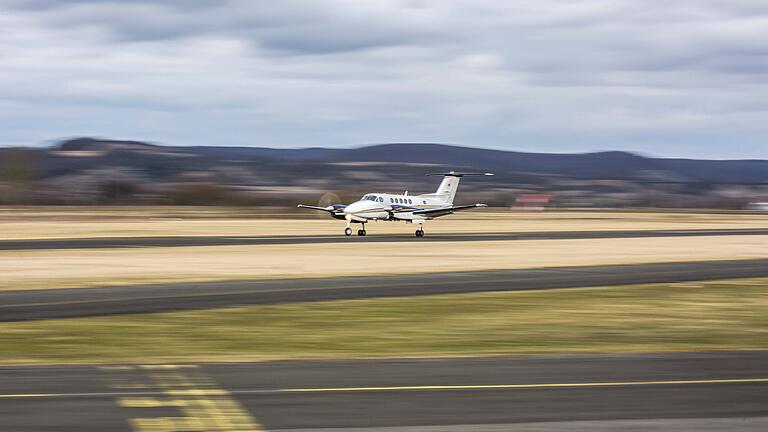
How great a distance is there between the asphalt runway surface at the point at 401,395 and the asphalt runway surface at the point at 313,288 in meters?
8.44

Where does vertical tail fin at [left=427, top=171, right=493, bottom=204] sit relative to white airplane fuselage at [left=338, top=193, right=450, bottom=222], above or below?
above

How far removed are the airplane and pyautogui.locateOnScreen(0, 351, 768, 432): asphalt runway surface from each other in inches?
1870

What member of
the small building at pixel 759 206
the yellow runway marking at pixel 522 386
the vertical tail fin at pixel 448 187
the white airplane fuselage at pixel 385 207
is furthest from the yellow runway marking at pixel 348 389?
the small building at pixel 759 206

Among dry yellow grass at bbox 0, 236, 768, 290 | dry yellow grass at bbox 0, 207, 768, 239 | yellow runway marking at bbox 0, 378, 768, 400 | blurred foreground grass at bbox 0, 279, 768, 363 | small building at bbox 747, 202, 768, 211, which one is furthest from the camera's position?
small building at bbox 747, 202, 768, 211

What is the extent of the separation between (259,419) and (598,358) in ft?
19.9

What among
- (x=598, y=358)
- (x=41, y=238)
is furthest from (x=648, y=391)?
(x=41, y=238)

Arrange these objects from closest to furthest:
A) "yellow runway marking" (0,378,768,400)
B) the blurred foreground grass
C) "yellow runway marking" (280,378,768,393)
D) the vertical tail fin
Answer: "yellow runway marking" (0,378,768,400)
"yellow runway marking" (280,378,768,393)
the blurred foreground grass
the vertical tail fin

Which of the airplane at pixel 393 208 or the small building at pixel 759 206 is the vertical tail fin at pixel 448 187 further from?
the small building at pixel 759 206

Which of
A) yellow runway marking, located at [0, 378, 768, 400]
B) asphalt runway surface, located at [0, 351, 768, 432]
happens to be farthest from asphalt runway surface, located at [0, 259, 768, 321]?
yellow runway marking, located at [0, 378, 768, 400]

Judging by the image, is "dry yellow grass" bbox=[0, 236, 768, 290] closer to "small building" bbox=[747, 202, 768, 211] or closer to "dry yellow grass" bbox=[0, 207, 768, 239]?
"dry yellow grass" bbox=[0, 207, 768, 239]

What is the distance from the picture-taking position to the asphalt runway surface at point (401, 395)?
31.0 feet

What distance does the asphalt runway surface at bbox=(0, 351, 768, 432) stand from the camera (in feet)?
31.0

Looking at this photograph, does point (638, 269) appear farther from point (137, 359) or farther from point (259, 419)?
point (259, 419)

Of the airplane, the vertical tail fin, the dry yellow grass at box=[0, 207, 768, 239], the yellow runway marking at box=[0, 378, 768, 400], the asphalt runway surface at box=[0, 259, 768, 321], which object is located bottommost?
the dry yellow grass at box=[0, 207, 768, 239]
